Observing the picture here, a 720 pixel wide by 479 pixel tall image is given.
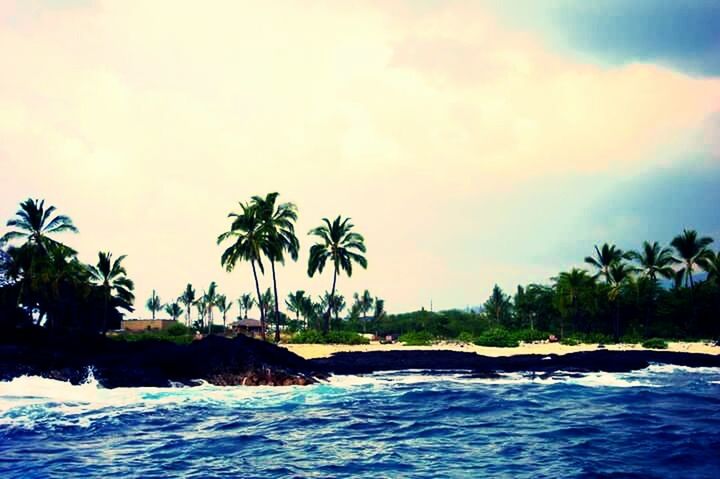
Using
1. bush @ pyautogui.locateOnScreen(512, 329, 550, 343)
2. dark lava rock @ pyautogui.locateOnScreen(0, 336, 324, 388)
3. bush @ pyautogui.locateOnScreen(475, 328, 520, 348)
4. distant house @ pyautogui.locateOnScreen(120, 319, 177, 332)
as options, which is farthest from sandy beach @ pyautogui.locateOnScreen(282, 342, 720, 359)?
distant house @ pyautogui.locateOnScreen(120, 319, 177, 332)

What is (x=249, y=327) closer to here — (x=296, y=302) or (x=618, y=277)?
(x=296, y=302)

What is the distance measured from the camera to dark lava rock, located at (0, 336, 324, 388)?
21.3 meters

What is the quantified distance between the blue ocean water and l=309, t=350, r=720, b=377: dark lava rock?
5658 millimetres

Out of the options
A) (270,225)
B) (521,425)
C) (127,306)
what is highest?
(270,225)

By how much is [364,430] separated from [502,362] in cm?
1854

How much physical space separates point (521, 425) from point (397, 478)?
5765 millimetres

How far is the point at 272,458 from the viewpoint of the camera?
10641 mm

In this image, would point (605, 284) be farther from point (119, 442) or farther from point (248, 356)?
point (119, 442)

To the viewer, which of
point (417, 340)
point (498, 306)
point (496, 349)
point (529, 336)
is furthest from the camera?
point (498, 306)

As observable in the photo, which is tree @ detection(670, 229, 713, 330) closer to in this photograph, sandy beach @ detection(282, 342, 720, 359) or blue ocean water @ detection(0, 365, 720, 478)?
sandy beach @ detection(282, 342, 720, 359)

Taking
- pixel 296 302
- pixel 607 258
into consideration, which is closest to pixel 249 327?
pixel 296 302

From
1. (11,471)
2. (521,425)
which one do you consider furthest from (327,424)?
(11,471)

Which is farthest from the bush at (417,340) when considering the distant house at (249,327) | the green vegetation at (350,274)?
the distant house at (249,327)

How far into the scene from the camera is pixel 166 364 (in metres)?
23.6
